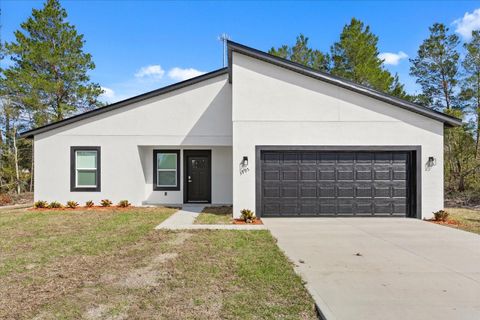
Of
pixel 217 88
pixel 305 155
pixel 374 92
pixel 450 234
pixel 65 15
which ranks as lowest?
pixel 450 234

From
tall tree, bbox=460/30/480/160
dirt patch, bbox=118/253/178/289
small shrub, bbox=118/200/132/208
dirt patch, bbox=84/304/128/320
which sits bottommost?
dirt patch, bbox=118/253/178/289

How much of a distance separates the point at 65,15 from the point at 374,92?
752 inches

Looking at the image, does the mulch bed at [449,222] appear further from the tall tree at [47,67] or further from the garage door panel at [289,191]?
the tall tree at [47,67]

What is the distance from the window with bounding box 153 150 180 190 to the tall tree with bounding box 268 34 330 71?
13.6m

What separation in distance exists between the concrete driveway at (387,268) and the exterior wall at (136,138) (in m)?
5.52

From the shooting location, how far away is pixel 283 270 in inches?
195

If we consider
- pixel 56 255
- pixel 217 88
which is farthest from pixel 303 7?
pixel 56 255

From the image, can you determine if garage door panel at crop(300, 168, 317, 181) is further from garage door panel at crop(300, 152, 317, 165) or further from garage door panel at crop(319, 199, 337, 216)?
garage door panel at crop(319, 199, 337, 216)

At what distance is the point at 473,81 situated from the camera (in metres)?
18.0

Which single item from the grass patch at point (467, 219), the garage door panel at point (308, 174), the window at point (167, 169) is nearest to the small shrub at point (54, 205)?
the window at point (167, 169)

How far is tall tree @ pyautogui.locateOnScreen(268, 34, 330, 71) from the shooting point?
74.3ft

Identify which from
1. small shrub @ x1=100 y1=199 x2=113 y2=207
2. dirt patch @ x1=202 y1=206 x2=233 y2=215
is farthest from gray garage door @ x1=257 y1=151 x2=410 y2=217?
small shrub @ x1=100 y1=199 x2=113 y2=207

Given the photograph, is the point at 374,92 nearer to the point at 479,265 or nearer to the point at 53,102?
the point at 479,265

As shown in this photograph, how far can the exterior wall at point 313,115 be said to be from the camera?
404 inches
